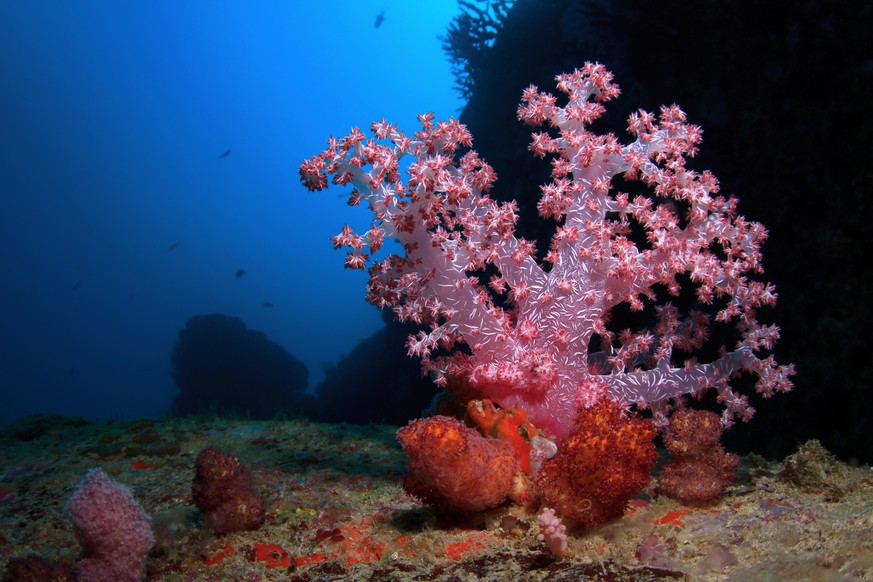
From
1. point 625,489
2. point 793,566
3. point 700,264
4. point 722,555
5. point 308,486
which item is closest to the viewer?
point 793,566

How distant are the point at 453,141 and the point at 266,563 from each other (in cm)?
306

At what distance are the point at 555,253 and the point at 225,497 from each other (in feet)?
9.36

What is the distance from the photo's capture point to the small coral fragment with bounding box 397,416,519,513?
262 centimetres

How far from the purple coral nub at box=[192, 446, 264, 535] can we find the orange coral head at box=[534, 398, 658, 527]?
1812mm

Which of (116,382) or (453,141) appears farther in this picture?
(116,382)

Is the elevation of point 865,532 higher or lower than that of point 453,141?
lower

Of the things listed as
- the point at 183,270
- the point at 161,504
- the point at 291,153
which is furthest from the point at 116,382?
the point at 291,153

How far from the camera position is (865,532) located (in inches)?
74.8

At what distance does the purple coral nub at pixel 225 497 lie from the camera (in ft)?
9.50

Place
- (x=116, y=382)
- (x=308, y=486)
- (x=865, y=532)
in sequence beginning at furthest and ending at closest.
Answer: (x=116, y=382) → (x=308, y=486) → (x=865, y=532)

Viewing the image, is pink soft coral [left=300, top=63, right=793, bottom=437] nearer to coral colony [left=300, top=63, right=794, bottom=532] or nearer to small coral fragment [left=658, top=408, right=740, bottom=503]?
coral colony [left=300, top=63, right=794, bottom=532]

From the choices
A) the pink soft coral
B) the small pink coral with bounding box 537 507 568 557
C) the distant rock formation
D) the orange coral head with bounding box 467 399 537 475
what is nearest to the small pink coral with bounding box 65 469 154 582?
the pink soft coral

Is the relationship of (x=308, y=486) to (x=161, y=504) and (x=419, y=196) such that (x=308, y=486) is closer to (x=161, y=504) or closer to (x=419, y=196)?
(x=161, y=504)

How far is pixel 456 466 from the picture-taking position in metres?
2.60
